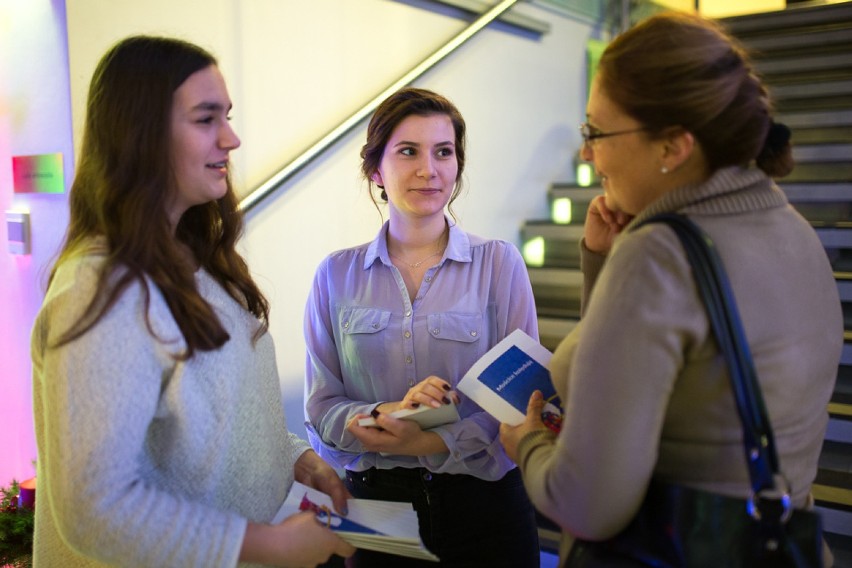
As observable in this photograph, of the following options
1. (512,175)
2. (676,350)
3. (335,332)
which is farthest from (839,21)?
(676,350)

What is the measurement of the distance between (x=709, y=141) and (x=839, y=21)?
475cm

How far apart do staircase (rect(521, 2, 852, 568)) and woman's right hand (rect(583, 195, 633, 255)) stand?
1462mm

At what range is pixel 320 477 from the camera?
1602 mm

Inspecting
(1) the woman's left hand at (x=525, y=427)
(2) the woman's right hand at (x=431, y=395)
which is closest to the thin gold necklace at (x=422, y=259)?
(2) the woman's right hand at (x=431, y=395)

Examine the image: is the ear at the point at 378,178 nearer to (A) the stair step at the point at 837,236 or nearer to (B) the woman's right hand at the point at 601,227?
(B) the woman's right hand at the point at 601,227

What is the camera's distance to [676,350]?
3.43ft

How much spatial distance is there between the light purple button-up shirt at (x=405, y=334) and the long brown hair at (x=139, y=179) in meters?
0.71

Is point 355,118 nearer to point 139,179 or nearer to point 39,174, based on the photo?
point 39,174

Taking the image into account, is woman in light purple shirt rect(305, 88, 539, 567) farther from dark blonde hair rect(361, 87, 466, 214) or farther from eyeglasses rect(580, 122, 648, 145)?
eyeglasses rect(580, 122, 648, 145)

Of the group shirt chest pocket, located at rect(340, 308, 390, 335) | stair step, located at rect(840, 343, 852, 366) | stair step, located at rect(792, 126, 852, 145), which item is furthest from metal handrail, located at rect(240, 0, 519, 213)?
stair step, located at rect(840, 343, 852, 366)

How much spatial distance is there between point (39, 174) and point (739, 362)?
86.5 inches

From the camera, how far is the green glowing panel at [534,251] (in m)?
4.26

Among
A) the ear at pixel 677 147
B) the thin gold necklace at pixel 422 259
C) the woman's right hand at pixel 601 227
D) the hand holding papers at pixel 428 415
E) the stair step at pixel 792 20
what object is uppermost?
the stair step at pixel 792 20

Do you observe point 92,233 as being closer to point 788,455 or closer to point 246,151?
point 788,455
